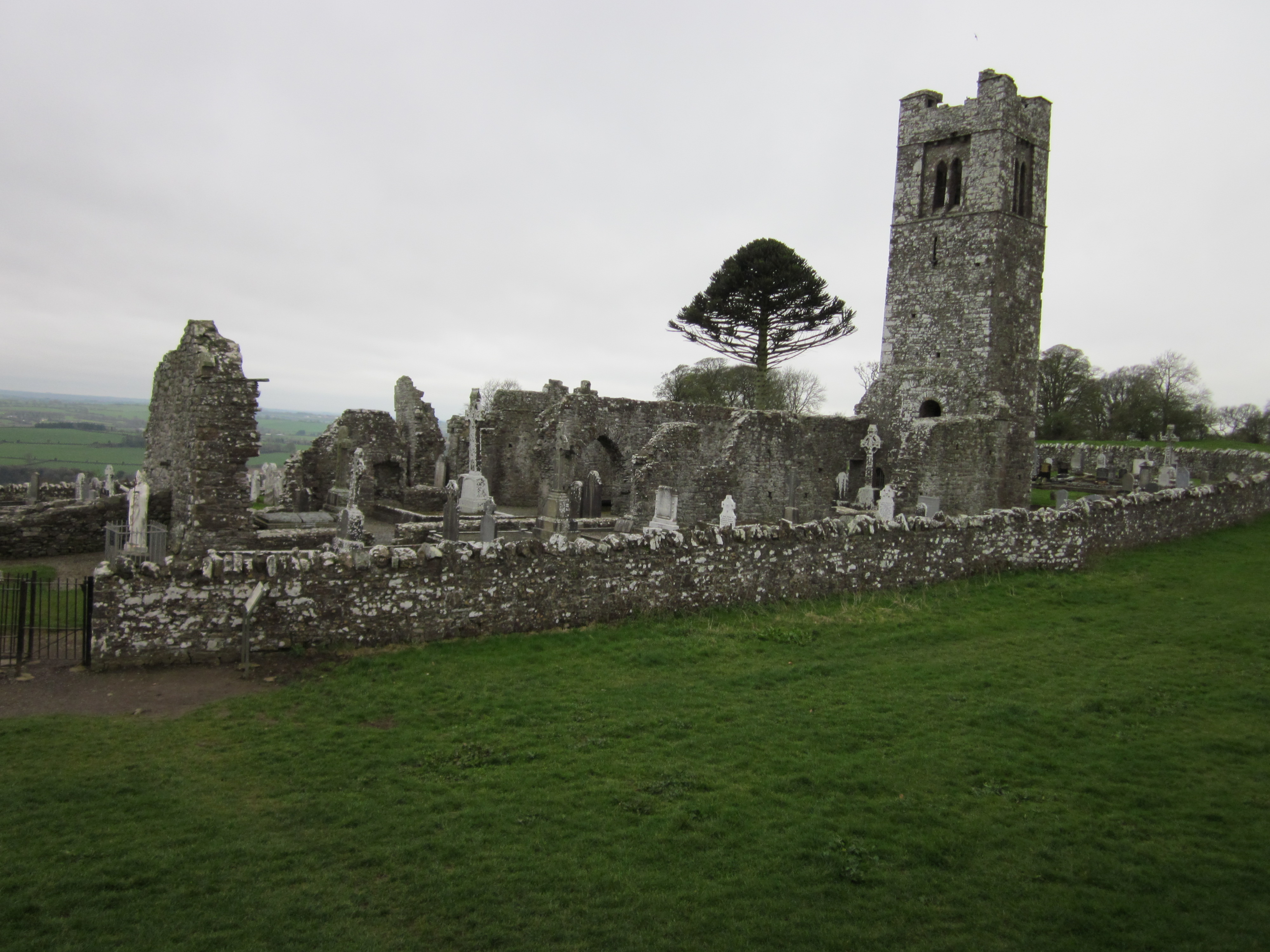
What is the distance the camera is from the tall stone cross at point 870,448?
23.0 metres

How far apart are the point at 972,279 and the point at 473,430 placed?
13.9m

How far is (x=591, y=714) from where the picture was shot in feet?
24.1

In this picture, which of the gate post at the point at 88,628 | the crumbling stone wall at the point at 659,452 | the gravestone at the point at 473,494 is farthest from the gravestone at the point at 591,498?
the gate post at the point at 88,628

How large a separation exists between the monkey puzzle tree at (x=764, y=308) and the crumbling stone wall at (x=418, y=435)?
15.7 m

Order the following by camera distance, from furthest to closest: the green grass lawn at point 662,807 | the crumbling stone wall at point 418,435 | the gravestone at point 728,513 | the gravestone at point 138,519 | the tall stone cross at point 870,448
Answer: the crumbling stone wall at point 418,435 < the tall stone cross at point 870,448 < the gravestone at point 728,513 < the gravestone at point 138,519 < the green grass lawn at point 662,807

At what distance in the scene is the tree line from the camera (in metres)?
41.9

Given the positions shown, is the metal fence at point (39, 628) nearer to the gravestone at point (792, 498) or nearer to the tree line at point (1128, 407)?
the gravestone at point (792, 498)

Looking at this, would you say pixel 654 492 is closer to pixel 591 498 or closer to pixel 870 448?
pixel 591 498

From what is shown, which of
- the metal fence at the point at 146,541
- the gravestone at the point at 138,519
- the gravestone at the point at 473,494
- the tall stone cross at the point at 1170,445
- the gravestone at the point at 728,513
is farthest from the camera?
the tall stone cross at the point at 1170,445

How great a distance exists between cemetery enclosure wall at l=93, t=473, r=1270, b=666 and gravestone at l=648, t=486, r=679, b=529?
432 cm

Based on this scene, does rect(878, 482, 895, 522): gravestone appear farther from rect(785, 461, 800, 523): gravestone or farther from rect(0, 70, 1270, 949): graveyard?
rect(785, 461, 800, 523): gravestone

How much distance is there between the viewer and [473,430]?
22.0 meters

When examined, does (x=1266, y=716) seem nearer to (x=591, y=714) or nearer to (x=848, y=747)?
(x=848, y=747)

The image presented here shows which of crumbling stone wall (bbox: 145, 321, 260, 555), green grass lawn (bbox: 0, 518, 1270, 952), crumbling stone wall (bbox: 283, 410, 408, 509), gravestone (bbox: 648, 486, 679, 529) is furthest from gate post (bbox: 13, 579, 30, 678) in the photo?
crumbling stone wall (bbox: 283, 410, 408, 509)
